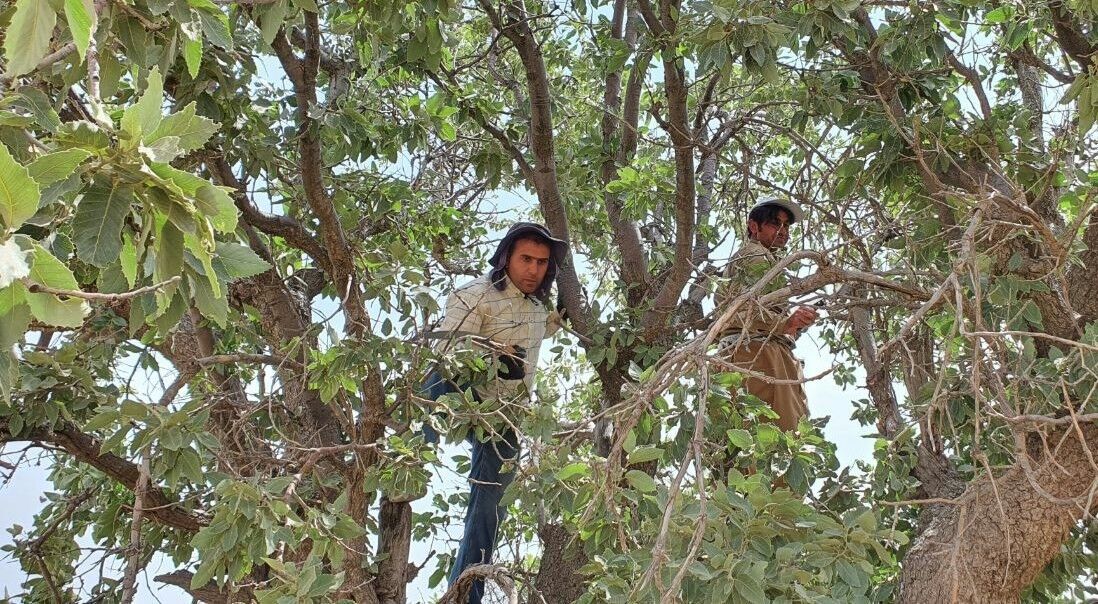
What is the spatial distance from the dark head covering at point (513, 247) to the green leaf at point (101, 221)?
113 inches

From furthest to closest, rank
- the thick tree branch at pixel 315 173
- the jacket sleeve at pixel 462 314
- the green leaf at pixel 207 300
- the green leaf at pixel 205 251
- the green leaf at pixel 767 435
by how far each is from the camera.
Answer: the jacket sleeve at pixel 462 314
the thick tree branch at pixel 315 173
the green leaf at pixel 767 435
the green leaf at pixel 207 300
the green leaf at pixel 205 251

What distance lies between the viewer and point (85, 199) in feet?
4.95

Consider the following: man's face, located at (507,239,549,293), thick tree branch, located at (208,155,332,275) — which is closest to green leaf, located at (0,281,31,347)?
thick tree branch, located at (208,155,332,275)

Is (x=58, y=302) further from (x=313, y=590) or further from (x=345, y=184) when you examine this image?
(x=345, y=184)

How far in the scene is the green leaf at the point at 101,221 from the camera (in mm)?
1493

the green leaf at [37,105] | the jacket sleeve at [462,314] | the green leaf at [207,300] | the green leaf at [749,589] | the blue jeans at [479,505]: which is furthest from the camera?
the blue jeans at [479,505]

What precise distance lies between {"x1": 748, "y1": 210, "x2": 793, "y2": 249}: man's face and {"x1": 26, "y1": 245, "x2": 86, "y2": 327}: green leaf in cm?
394

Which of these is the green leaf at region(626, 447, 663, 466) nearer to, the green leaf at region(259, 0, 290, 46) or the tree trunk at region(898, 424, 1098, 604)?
the tree trunk at region(898, 424, 1098, 604)

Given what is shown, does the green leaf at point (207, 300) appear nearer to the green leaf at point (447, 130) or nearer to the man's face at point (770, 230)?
the green leaf at point (447, 130)

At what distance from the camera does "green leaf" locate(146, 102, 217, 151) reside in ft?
4.90

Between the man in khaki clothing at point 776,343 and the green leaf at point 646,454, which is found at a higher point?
the man in khaki clothing at point 776,343

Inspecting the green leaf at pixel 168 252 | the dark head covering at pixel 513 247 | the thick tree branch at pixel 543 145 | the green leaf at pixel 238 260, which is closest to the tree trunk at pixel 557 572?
the thick tree branch at pixel 543 145

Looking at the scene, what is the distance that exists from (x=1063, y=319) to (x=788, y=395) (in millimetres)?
1492

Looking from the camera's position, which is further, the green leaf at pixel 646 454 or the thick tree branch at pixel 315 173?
the thick tree branch at pixel 315 173
